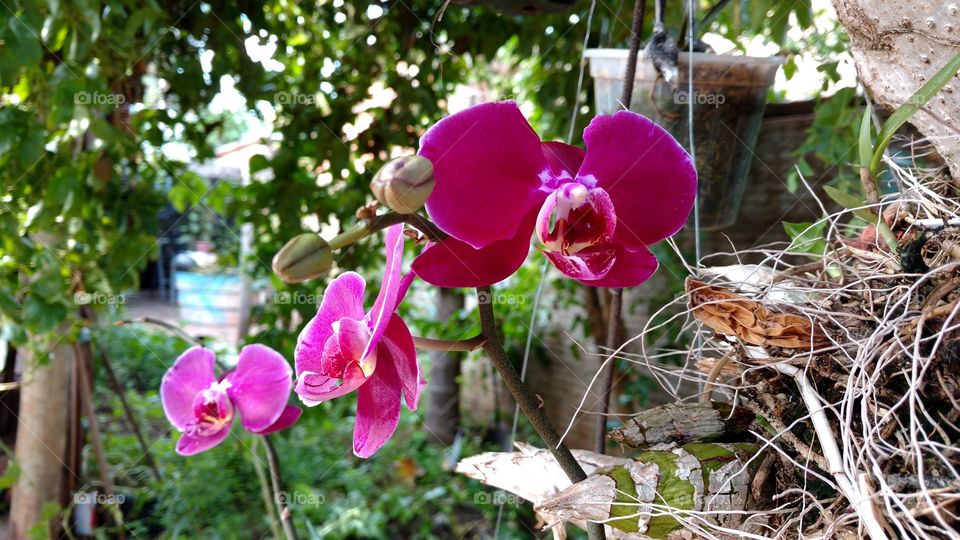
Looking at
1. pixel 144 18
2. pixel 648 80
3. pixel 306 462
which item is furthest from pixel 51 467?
pixel 648 80

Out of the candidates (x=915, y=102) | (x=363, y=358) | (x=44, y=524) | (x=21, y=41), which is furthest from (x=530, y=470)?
(x=44, y=524)

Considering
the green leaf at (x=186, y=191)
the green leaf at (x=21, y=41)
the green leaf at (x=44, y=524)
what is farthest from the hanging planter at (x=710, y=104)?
the green leaf at (x=44, y=524)

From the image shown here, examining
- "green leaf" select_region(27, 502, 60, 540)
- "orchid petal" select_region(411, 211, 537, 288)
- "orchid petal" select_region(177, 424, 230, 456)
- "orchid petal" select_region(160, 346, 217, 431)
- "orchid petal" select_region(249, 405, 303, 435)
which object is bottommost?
"green leaf" select_region(27, 502, 60, 540)

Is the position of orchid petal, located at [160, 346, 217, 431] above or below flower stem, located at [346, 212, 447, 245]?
below

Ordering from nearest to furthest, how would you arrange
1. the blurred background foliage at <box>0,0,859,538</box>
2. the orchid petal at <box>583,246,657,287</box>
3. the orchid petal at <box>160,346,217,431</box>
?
the orchid petal at <box>583,246,657,287</box> < the orchid petal at <box>160,346,217,431</box> < the blurred background foliage at <box>0,0,859,538</box>

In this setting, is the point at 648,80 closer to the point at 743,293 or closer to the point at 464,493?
the point at 743,293

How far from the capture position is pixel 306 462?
220 centimetres

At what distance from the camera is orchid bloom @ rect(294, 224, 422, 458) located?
35 centimetres

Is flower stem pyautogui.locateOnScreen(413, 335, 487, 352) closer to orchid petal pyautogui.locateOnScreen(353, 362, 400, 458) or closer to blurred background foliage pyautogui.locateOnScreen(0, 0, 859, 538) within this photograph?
orchid petal pyautogui.locateOnScreen(353, 362, 400, 458)

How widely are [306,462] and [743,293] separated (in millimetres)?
1976

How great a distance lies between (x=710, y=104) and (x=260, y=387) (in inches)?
22.8

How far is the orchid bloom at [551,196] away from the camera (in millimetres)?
327

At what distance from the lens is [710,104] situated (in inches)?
32.6

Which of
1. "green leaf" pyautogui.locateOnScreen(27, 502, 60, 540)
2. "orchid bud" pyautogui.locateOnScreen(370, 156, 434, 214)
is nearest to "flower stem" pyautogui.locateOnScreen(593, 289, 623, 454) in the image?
"orchid bud" pyautogui.locateOnScreen(370, 156, 434, 214)
